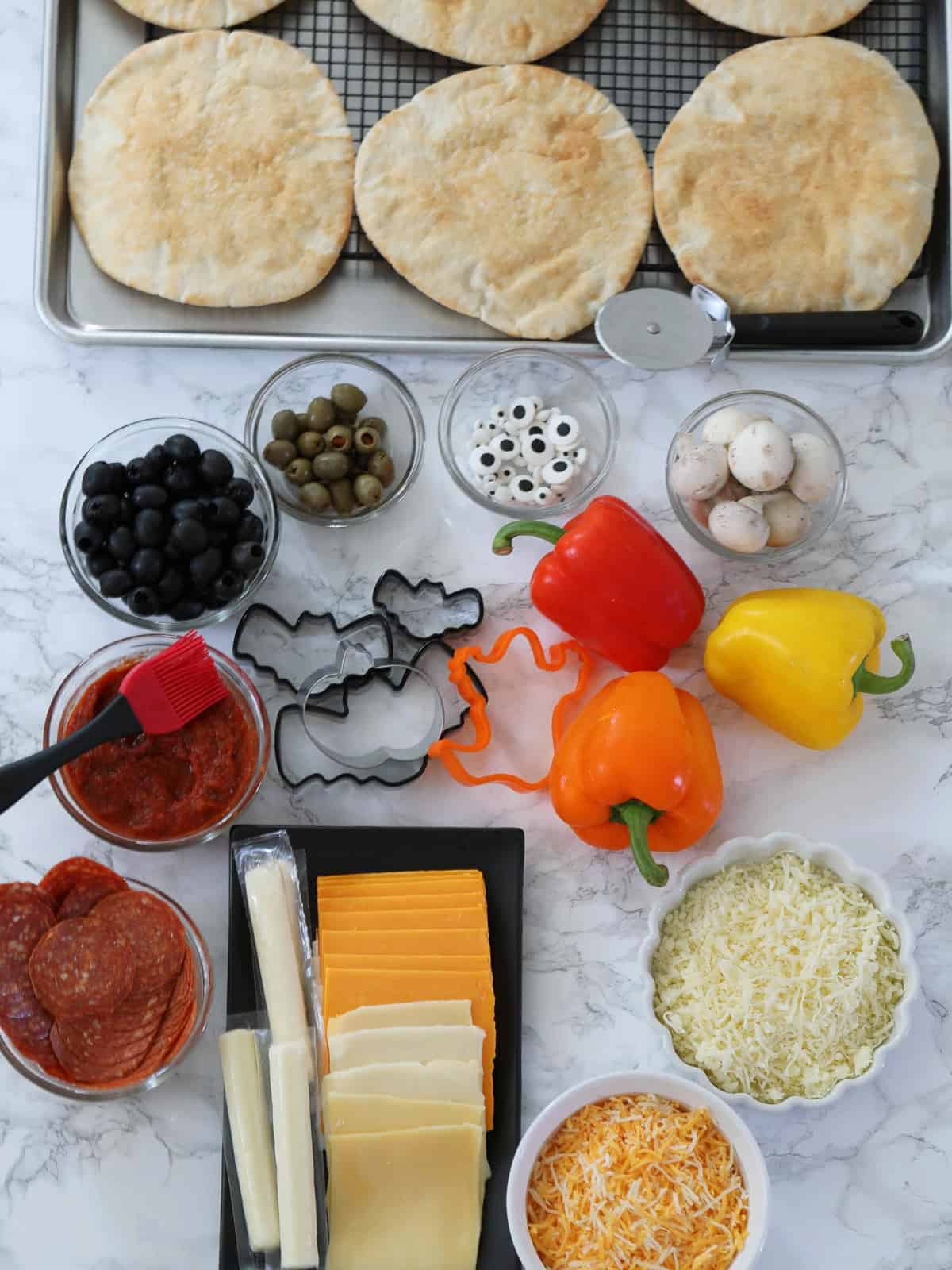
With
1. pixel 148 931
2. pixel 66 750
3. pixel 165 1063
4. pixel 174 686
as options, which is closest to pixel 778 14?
pixel 174 686

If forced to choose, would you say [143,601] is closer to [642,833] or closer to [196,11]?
[642,833]

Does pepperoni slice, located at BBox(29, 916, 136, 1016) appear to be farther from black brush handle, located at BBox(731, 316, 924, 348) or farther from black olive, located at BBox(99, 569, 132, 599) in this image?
black brush handle, located at BBox(731, 316, 924, 348)

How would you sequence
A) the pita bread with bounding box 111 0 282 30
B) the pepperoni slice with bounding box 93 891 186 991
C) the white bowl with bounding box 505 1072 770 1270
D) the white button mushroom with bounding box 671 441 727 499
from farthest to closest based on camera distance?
the pita bread with bounding box 111 0 282 30, the white button mushroom with bounding box 671 441 727 499, the pepperoni slice with bounding box 93 891 186 991, the white bowl with bounding box 505 1072 770 1270

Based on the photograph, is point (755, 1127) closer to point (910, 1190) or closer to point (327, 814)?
point (910, 1190)

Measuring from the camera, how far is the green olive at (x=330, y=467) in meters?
1.66

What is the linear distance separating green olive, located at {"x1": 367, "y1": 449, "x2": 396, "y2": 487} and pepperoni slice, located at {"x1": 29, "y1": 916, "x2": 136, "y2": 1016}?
686mm

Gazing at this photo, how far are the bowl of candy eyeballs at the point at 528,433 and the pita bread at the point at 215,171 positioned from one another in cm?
30

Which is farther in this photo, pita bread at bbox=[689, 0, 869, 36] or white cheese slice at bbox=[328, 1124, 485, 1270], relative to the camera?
pita bread at bbox=[689, 0, 869, 36]

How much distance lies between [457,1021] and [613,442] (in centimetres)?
81

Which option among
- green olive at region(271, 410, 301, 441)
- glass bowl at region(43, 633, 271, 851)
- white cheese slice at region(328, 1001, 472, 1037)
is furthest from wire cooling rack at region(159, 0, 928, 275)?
white cheese slice at region(328, 1001, 472, 1037)

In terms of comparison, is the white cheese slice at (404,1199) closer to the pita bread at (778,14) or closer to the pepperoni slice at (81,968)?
the pepperoni slice at (81,968)

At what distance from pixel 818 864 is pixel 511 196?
1.05 metres

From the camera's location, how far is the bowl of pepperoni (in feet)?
4.81

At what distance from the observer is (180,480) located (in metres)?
1.54
